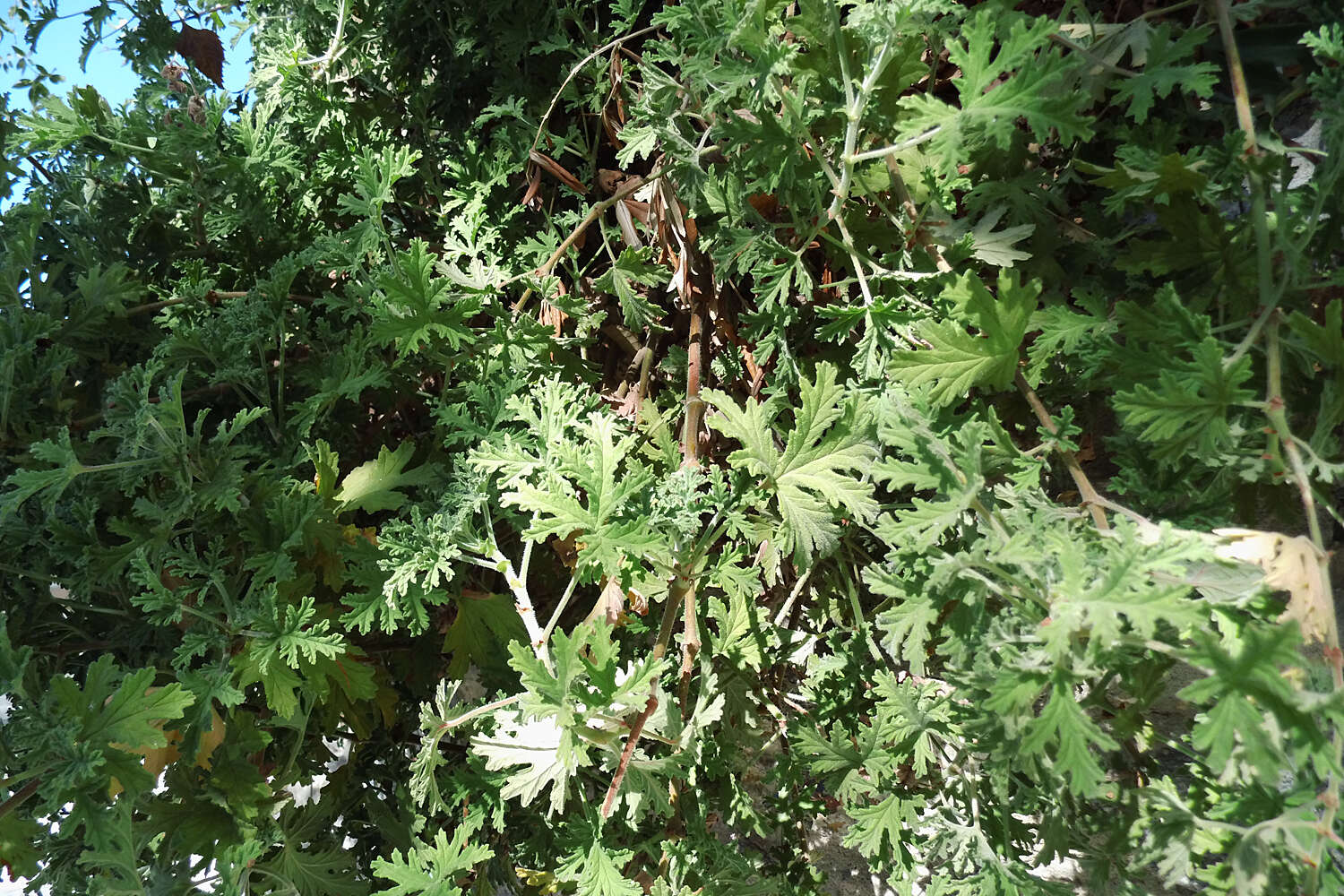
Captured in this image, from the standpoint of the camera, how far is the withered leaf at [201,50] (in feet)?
3.63

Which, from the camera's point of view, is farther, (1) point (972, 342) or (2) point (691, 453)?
(2) point (691, 453)

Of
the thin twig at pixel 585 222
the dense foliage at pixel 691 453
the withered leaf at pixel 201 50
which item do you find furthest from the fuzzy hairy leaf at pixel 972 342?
the withered leaf at pixel 201 50

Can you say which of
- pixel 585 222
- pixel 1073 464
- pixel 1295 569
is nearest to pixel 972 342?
pixel 1073 464

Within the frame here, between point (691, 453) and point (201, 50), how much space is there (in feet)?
2.84

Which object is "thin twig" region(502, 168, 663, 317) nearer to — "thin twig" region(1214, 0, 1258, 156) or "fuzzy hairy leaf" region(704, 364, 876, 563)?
"fuzzy hairy leaf" region(704, 364, 876, 563)

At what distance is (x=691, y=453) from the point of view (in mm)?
891

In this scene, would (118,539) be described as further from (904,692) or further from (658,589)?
(904,692)

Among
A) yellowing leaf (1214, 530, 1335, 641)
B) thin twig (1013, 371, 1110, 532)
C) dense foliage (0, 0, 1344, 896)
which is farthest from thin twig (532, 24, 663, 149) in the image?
yellowing leaf (1214, 530, 1335, 641)

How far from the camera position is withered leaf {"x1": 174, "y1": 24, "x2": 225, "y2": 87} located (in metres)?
1.11

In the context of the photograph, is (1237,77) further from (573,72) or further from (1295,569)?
(573,72)

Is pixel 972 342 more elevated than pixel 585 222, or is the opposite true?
pixel 585 222

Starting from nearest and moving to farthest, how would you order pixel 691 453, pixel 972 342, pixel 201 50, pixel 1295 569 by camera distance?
pixel 1295 569, pixel 972 342, pixel 691 453, pixel 201 50

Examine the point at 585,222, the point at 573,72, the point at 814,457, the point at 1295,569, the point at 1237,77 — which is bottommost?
the point at 1295,569

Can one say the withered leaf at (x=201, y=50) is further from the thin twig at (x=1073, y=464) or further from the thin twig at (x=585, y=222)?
the thin twig at (x=1073, y=464)
